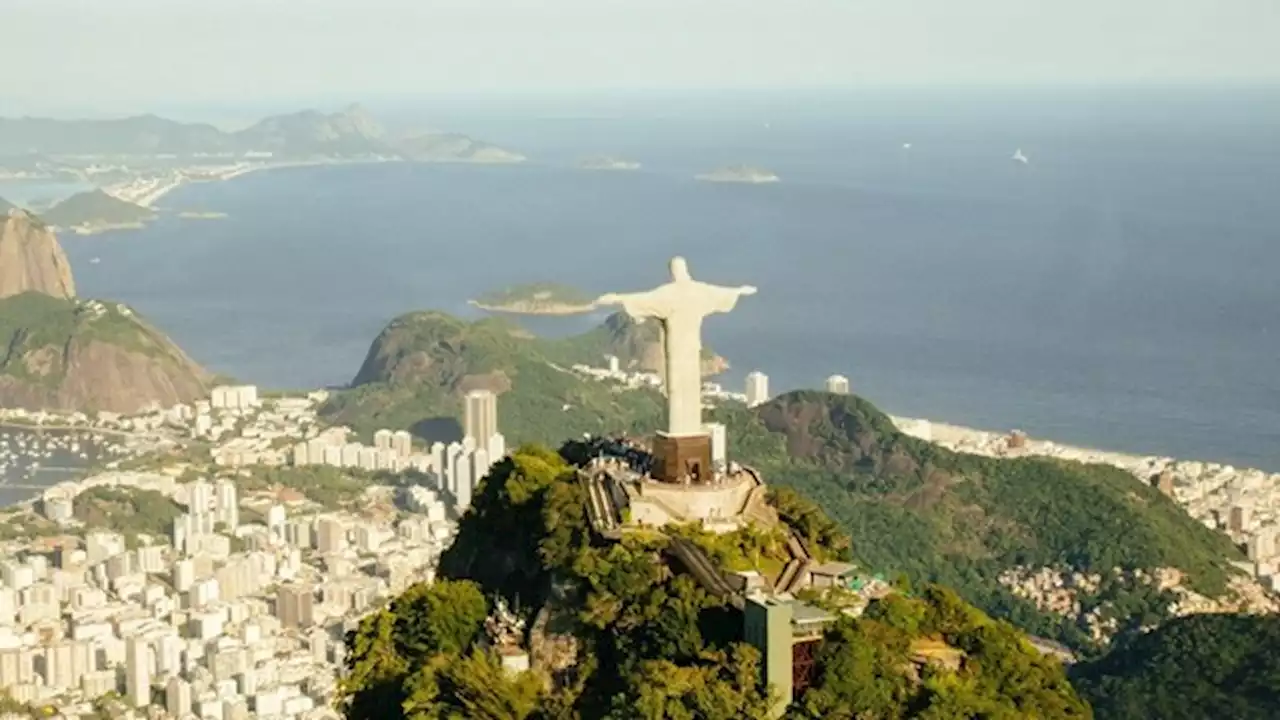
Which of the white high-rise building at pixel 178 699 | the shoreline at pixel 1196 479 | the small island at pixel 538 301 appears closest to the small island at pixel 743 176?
the small island at pixel 538 301

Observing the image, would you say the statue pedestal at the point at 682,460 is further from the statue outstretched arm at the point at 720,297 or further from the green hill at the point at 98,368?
the green hill at the point at 98,368

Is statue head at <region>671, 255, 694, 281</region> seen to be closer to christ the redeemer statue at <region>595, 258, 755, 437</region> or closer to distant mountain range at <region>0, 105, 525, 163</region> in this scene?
christ the redeemer statue at <region>595, 258, 755, 437</region>

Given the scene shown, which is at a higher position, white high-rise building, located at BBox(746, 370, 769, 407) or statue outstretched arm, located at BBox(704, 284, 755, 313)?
statue outstretched arm, located at BBox(704, 284, 755, 313)

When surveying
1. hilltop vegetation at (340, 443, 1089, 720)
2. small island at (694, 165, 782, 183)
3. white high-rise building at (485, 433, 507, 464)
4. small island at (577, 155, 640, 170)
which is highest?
hilltop vegetation at (340, 443, 1089, 720)

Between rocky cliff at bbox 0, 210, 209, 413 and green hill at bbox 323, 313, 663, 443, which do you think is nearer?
green hill at bbox 323, 313, 663, 443

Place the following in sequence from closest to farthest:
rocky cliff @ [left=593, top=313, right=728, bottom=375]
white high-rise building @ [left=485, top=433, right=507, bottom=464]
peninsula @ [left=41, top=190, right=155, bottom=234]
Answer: white high-rise building @ [left=485, top=433, right=507, bottom=464]
rocky cliff @ [left=593, top=313, right=728, bottom=375]
peninsula @ [left=41, top=190, right=155, bottom=234]

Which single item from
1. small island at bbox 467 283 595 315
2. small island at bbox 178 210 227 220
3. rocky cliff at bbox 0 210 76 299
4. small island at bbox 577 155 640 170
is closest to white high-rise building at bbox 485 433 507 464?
rocky cliff at bbox 0 210 76 299

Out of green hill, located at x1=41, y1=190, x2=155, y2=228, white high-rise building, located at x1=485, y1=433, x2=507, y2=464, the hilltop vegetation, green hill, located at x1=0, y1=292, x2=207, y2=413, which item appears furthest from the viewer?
green hill, located at x1=41, y1=190, x2=155, y2=228
